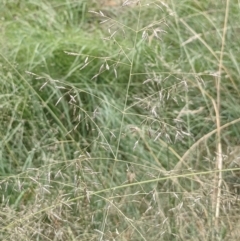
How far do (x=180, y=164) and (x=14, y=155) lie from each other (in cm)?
73

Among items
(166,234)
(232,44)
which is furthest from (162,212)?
(232,44)

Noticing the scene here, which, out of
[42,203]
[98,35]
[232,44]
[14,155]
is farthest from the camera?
[98,35]

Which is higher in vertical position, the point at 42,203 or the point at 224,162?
the point at 42,203

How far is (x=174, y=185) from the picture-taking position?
3.06 meters

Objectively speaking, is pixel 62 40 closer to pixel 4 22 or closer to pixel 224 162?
pixel 4 22

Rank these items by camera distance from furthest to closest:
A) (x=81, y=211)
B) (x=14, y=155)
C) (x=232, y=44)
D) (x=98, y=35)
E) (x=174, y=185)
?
(x=98, y=35) → (x=232, y=44) → (x=14, y=155) → (x=174, y=185) → (x=81, y=211)

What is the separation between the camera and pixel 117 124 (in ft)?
11.8

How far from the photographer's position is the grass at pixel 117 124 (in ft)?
8.52

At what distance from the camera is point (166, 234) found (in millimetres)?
2666

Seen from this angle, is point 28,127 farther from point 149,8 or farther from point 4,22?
point 149,8

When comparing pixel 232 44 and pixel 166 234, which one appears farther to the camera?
pixel 232 44

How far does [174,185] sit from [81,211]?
43 cm

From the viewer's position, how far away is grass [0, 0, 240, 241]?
8.52 feet

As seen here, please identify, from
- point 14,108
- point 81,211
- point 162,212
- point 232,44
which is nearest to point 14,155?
point 14,108
